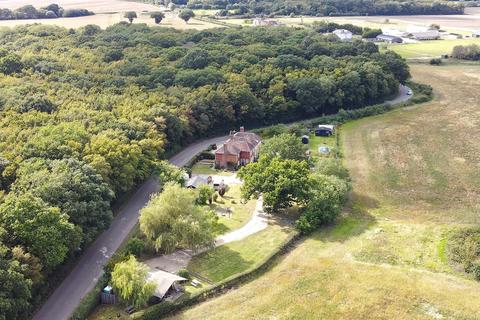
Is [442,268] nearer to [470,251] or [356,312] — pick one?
[470,251]

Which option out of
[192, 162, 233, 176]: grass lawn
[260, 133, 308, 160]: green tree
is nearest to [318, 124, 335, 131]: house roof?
[260, 133, 308, 160]: green tree

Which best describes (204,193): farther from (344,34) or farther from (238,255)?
(344,34)

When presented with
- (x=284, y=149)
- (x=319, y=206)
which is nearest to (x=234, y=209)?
(x=319, y=206)

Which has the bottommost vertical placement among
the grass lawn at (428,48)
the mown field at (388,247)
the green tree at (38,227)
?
the mown field at (388,247)

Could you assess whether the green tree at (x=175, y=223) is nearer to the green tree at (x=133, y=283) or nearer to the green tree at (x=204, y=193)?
the green tree at (x=133, y=283)

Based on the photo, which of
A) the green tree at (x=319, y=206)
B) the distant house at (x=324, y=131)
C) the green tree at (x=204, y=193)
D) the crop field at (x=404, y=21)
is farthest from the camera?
the crop field at (x=404, y=21)

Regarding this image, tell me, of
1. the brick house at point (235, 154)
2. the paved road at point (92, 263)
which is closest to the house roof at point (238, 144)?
the brick house at point (235, 154)

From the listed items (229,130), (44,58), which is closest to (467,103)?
(229,130)
